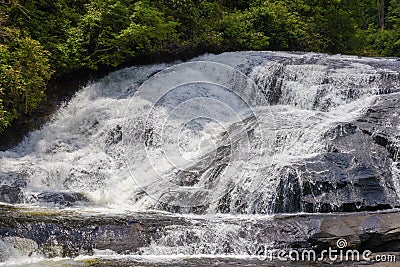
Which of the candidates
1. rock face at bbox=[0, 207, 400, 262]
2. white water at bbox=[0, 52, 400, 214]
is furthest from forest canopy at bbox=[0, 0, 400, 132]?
rock face at bbox=[0, 207, 400, 262]

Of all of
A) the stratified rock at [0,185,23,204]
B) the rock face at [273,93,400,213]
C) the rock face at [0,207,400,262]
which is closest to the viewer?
the rock face at [0,207,400,262]

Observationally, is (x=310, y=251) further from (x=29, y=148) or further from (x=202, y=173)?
(x=29, y=148)

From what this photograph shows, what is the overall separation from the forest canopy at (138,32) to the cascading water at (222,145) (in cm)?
97

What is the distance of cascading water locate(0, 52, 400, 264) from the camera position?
7.78 m

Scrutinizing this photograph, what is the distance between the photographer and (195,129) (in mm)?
11695

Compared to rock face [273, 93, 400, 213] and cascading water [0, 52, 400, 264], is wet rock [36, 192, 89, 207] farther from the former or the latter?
rock face [273, 93, 400, 213]

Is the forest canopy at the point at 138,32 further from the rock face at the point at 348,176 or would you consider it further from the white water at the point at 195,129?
the rock face at the point at 348,176

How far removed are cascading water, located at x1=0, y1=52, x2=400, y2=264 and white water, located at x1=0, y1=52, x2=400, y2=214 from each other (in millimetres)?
30

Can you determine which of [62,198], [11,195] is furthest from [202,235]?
[11,195]

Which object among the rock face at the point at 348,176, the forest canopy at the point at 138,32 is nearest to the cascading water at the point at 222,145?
the rock face at the point at 348,176

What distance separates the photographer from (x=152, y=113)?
12094 millimetres

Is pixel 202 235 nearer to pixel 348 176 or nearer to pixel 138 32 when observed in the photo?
pixel 348 176

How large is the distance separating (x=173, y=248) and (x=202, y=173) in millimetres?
2861

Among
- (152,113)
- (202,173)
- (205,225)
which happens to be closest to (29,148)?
(152,113)
